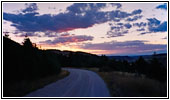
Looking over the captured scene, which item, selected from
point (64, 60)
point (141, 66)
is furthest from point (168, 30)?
point (64, 60)

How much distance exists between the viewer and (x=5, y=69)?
12.3 m

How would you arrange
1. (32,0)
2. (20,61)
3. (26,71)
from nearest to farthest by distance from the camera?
(32,0), (20,61), (26,71)

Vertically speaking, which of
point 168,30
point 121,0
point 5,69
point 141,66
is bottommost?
point 141,66

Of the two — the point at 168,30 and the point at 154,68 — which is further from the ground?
the point at 168,30

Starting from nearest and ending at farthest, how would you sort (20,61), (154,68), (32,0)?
(32,0) < (20,61) < (154,68)

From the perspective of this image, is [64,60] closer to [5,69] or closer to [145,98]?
[5,69]

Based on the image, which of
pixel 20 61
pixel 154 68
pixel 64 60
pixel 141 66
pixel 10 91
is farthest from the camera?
pixel 64 60

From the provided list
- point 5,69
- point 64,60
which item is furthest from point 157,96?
point 64,60

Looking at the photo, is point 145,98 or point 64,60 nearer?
point 145,98

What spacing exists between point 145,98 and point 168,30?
427 cm

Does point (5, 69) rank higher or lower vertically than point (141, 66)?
higher

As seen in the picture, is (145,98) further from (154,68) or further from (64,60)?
(64,60)

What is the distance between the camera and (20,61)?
14109mm

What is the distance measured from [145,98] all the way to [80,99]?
10.0ft
